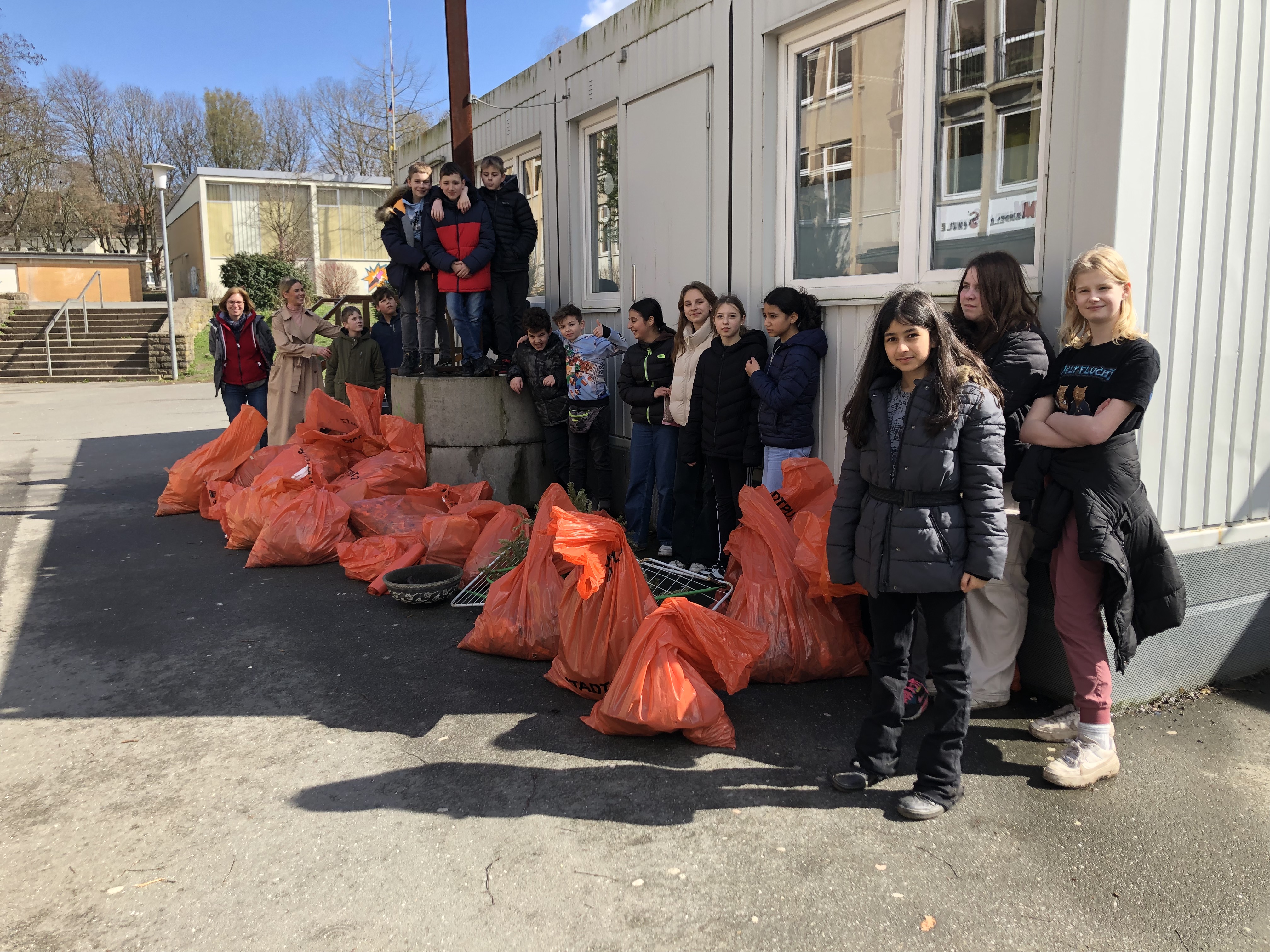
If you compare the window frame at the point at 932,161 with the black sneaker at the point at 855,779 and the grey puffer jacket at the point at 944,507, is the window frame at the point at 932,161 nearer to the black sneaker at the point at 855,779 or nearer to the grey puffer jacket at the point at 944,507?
the grey puffer jacket at the point at 944,507

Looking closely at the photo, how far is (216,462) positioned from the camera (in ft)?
25.9

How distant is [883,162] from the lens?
4871mm

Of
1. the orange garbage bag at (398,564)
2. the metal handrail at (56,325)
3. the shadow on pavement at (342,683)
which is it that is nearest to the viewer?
the shadow on pavement at (342,683)

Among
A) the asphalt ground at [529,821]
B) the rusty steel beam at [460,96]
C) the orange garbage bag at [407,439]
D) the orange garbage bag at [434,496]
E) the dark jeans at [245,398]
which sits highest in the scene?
the rusty steel beam at [460,96]

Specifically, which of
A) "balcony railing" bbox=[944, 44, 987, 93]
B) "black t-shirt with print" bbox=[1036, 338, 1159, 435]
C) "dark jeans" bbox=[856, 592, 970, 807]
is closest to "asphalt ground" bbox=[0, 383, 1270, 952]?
"dark jeans" bbox=[856, 592, 970, 807]

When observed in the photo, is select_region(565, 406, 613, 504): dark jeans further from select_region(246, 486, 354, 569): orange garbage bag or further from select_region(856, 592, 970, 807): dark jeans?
select_region(856, 592, 970, 807): dark jeans

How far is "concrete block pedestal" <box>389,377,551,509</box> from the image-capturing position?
288 inches

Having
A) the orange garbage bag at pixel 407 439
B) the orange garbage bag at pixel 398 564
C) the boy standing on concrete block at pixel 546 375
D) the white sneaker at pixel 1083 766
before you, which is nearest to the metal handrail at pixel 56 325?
the orange garbage bag at pixel 407 439

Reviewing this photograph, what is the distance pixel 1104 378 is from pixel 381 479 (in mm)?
5094

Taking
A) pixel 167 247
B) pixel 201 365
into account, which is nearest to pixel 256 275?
pixel 201 365

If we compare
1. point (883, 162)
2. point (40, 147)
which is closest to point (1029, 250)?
point (883, 162)

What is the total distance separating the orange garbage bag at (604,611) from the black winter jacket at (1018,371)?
5.08ft

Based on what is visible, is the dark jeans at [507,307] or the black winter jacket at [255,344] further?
the black winter jacket at [255,344]

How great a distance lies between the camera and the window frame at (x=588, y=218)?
765cm
